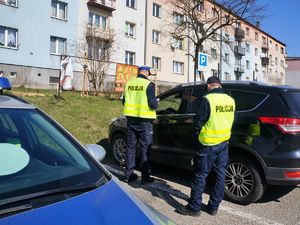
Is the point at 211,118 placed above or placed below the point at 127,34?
below

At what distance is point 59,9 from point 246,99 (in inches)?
1063

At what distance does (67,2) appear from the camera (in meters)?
31.1

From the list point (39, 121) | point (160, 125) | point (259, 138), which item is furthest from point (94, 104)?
point (39, 121)

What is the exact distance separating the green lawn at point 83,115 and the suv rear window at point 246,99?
15.1 ft

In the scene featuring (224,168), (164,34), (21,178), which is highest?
(164,34)

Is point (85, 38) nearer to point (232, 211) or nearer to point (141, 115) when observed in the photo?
point (141, 115)

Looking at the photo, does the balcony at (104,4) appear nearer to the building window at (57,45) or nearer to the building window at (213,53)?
the building window at (57,45)

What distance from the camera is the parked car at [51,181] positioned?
2.19 m

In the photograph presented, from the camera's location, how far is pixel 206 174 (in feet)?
17.0

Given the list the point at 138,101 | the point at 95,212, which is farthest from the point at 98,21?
the point at 95,212

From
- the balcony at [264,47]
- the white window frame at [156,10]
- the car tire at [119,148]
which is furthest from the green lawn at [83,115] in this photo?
the balcony at [264,47]

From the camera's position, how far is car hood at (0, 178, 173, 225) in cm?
209

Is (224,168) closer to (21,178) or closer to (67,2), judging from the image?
(21,178)

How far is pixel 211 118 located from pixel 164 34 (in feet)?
121
